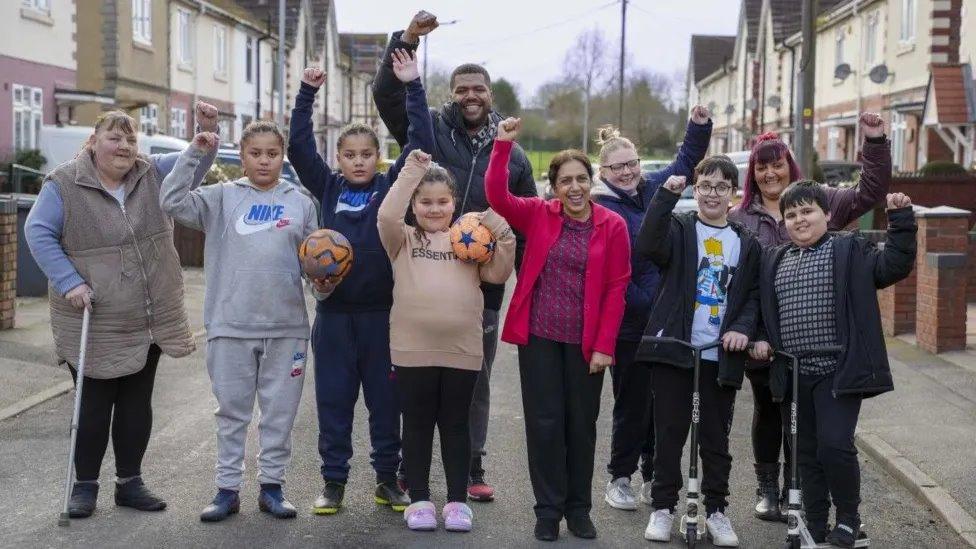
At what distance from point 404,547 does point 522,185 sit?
2.03 m

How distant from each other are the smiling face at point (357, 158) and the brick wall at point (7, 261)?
769 centimetres

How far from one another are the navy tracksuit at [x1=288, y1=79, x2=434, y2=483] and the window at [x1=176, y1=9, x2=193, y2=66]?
34.7 metres

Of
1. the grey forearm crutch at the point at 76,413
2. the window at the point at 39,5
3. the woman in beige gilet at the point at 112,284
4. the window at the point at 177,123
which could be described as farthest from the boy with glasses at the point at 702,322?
the window at the point at 177,123

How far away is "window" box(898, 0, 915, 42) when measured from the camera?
107 ft

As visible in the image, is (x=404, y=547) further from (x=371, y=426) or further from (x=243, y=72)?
A: (x=243, y=72)

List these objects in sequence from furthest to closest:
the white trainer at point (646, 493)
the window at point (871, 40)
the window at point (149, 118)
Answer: the window at point (871, 40) → the window at point (149, 118) → the white trainer at point (646, 493)

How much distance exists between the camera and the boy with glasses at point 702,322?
19.9 feet

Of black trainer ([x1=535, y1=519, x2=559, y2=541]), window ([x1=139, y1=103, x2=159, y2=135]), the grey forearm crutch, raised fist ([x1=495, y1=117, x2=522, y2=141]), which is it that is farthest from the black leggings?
window ([x1=139, y1=103, x2=159, y2=135])

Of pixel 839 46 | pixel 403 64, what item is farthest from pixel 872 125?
pixel 839 46

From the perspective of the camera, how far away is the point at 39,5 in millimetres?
27688

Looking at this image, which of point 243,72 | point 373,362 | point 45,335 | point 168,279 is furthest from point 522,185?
point 243,72

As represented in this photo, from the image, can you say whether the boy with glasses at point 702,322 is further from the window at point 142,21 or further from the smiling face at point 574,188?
the window at point 142,21

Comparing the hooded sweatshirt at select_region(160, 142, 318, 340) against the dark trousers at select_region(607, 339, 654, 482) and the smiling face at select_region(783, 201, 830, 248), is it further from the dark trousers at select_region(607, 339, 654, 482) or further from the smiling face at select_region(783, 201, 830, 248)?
the smiling face at select_region(783, 201, 830, 248)

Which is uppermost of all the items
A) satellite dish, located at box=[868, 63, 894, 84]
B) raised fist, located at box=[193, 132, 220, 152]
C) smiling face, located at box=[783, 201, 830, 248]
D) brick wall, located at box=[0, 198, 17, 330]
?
satellite dish, located at box=[868, 63, 894, 84]
